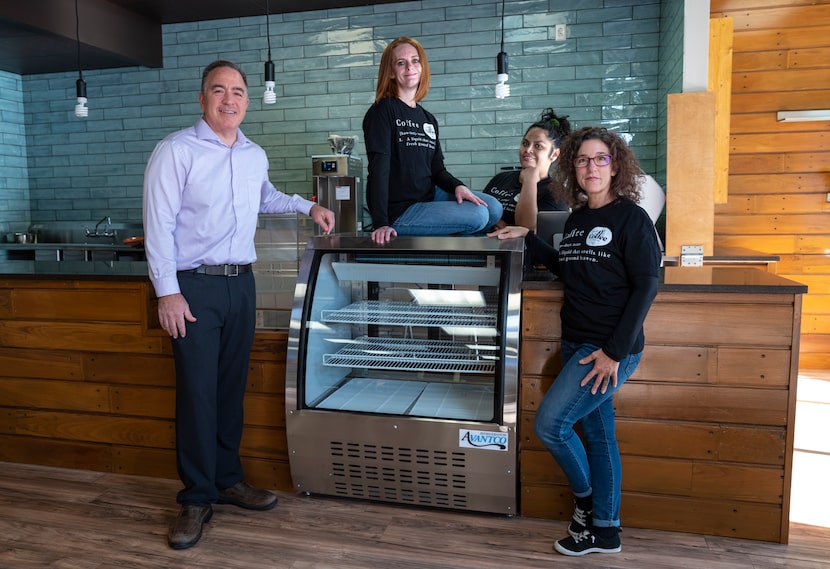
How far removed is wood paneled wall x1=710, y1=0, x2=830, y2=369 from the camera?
4848 millimetres

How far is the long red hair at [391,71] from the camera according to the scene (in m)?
2.38

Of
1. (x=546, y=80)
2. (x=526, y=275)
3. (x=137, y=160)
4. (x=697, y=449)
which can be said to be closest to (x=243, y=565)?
(x=526, y=275)

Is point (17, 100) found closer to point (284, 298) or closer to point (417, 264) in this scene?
point (284, 298)

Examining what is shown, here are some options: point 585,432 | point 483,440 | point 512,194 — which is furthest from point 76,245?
point 585,432

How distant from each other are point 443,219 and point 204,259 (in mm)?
887

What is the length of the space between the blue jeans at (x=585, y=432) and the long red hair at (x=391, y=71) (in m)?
1.13

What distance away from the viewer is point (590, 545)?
6.99 feet

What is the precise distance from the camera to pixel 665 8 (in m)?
4.82

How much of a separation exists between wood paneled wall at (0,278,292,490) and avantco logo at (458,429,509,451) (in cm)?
77

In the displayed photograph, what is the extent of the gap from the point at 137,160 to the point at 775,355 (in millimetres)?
6038

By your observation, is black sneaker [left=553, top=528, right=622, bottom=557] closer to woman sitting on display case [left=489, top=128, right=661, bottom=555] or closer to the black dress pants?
woman sitting on display case [left=489, top=128, right=661, bottom=555]

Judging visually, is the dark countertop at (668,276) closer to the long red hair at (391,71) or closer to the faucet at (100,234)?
the long red hair at (391,71)

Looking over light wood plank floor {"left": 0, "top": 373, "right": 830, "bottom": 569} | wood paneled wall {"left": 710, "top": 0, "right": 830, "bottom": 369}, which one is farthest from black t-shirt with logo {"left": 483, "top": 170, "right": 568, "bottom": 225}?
wood paneled wall {"left": 710, "top": 0, "right": 830, "bottom": 369}

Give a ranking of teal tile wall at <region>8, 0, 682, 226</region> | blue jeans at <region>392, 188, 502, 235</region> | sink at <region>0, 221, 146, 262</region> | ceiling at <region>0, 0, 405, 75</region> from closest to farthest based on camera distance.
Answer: blue jeans at <region>392, 188, 502, 235</region> → ceiling at <region>0, 0, 405, 75</region> → teal tile wall at <region>8, 0, 682, 226</region> → sink at <region>0, 221, 146, 262</region>
